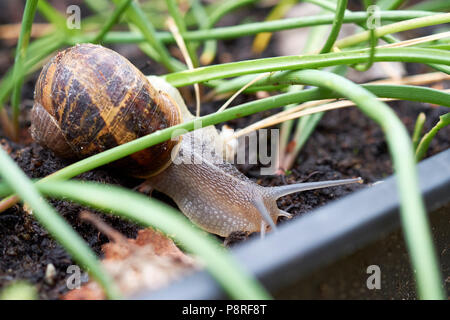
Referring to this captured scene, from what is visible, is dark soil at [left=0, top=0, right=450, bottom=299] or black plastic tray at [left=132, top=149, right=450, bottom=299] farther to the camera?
dark soil at [left=0, top=0, right=450, bottom=299]

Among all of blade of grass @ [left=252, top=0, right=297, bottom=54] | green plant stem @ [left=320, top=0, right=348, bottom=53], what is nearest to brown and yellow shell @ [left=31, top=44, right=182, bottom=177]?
green plant stem @ [left=320, top=0, right=348, bottom=53]

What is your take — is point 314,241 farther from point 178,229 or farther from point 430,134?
point 430,134

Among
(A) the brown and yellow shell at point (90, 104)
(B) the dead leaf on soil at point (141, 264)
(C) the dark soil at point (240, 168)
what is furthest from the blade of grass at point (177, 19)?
(B) the dead leaf on soil at point (141, 264)

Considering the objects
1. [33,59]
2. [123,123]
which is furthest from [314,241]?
[33,59]

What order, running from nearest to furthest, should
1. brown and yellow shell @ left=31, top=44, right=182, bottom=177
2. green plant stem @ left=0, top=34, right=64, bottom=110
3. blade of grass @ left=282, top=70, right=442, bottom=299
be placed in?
blade of grass @ left=282, top=70, right=442, bottom=299, brown and yellow shell @ left=31, top=44, right=182, bottom=177, green plant stem @ left=0, top=34, right=64, bottom=110

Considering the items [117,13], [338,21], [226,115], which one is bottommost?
[226,115]

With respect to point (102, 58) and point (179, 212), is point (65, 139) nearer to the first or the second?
point (102, 58)

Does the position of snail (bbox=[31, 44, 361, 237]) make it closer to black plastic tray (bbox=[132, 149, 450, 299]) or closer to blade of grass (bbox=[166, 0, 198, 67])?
blade of grass (bbox=[166, 0, 198, 67])

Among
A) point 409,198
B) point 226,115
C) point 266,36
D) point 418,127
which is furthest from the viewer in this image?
point 266,36
